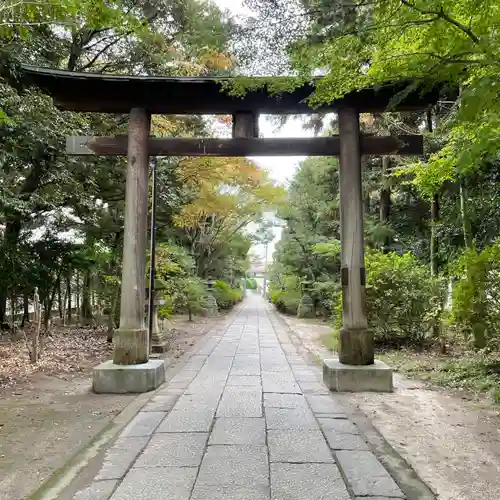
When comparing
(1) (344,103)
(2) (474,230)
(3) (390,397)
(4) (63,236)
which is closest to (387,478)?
Answer: (3) (390,397)

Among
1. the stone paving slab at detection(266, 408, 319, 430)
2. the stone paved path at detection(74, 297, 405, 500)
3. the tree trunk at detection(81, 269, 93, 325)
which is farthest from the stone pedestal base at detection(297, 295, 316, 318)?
the stone paving slab at detection(266, 408, 319, 430)

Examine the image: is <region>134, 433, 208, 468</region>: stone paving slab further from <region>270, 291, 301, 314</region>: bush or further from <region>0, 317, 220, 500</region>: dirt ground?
<region>270, 291, 301, 314</region>: bush

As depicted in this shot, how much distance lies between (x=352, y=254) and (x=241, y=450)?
123 inches

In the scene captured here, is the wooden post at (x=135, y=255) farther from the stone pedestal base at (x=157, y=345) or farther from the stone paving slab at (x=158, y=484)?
the stone pedestal base at (x=157, y=345)

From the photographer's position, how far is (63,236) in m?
11.3

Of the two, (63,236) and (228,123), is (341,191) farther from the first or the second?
(63,236)

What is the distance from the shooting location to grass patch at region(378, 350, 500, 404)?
565 centimetres

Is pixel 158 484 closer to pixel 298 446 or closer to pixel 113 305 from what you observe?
pixel 298 446

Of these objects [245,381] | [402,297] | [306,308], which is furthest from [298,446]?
[306,308]

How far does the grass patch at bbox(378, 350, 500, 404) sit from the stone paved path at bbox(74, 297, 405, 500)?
1777 millimetres

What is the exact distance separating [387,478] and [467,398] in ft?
9.53

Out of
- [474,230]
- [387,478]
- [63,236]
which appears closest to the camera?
[387,478]

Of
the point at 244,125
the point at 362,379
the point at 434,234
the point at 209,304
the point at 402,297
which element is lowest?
the point at 362,379

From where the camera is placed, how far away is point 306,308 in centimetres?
1819
